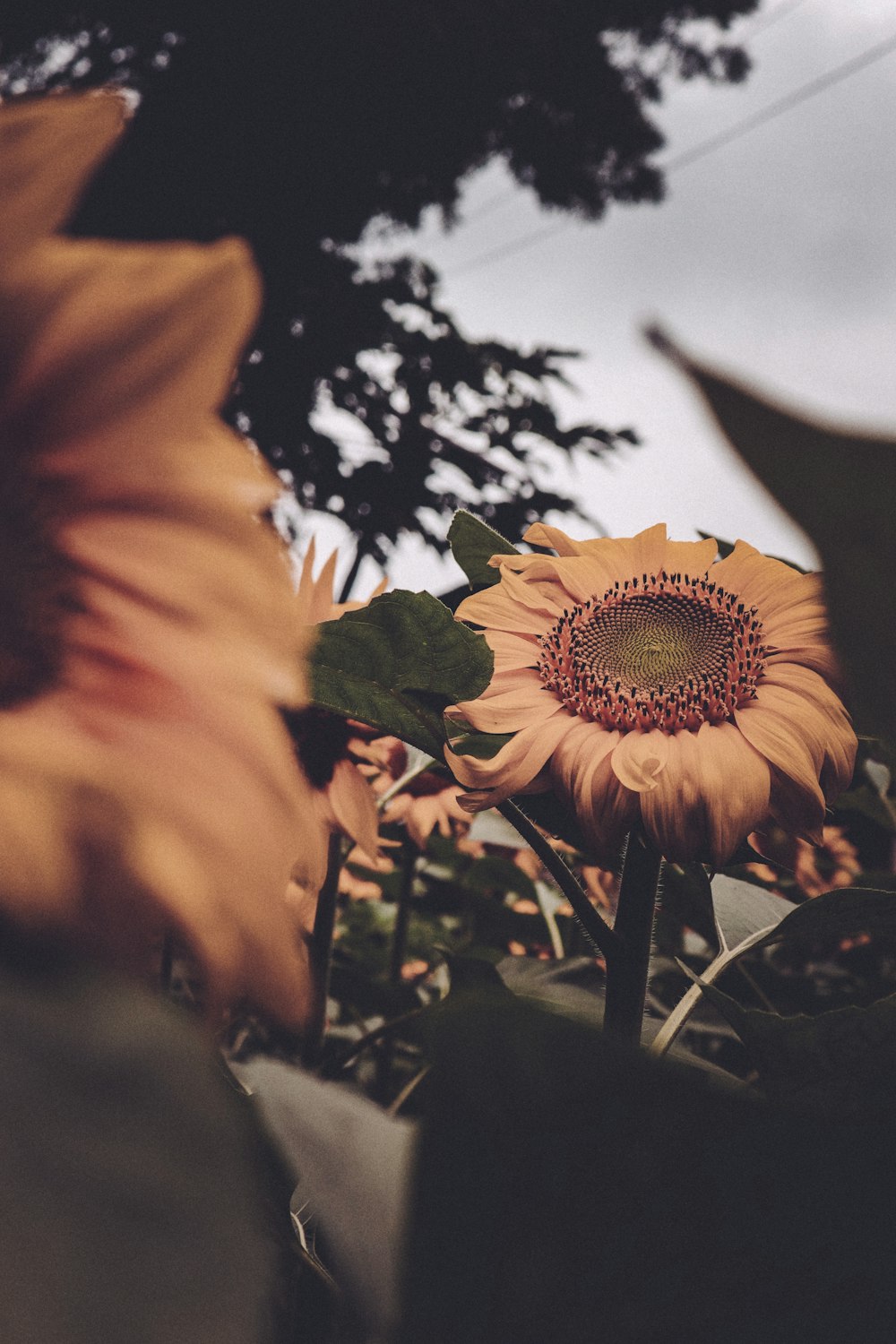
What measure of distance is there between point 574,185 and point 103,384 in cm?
660

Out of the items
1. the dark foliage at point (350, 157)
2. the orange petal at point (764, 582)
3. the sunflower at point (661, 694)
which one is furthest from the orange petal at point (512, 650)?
the dark foliage at point (350, 157)

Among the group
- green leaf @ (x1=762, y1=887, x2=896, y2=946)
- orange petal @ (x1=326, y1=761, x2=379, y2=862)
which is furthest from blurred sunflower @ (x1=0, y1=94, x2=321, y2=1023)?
orange petal @ (x1=326, y1=761, x2=379, y2=862)

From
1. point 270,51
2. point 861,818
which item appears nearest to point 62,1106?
point 861,818

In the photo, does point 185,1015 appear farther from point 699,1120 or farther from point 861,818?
point 861,818

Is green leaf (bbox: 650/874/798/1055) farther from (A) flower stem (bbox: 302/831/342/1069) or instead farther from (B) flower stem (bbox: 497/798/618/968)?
(A) flower stem (bbox: 302/831/342/1069)

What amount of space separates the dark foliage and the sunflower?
7.31 feet

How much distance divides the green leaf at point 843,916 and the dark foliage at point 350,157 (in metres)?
2.37

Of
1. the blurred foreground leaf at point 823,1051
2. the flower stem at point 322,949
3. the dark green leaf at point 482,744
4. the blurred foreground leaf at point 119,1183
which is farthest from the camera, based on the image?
the flower stem at point 322,949

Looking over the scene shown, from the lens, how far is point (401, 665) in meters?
0.38

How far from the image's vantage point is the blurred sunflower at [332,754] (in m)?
0.51

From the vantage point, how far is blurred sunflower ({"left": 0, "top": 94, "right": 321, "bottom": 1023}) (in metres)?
0.11

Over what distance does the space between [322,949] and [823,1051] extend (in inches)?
14.8

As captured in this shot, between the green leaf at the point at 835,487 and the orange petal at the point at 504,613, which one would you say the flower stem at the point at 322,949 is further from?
the green leaf at the point at 835,487

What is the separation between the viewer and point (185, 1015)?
0.35 ft
